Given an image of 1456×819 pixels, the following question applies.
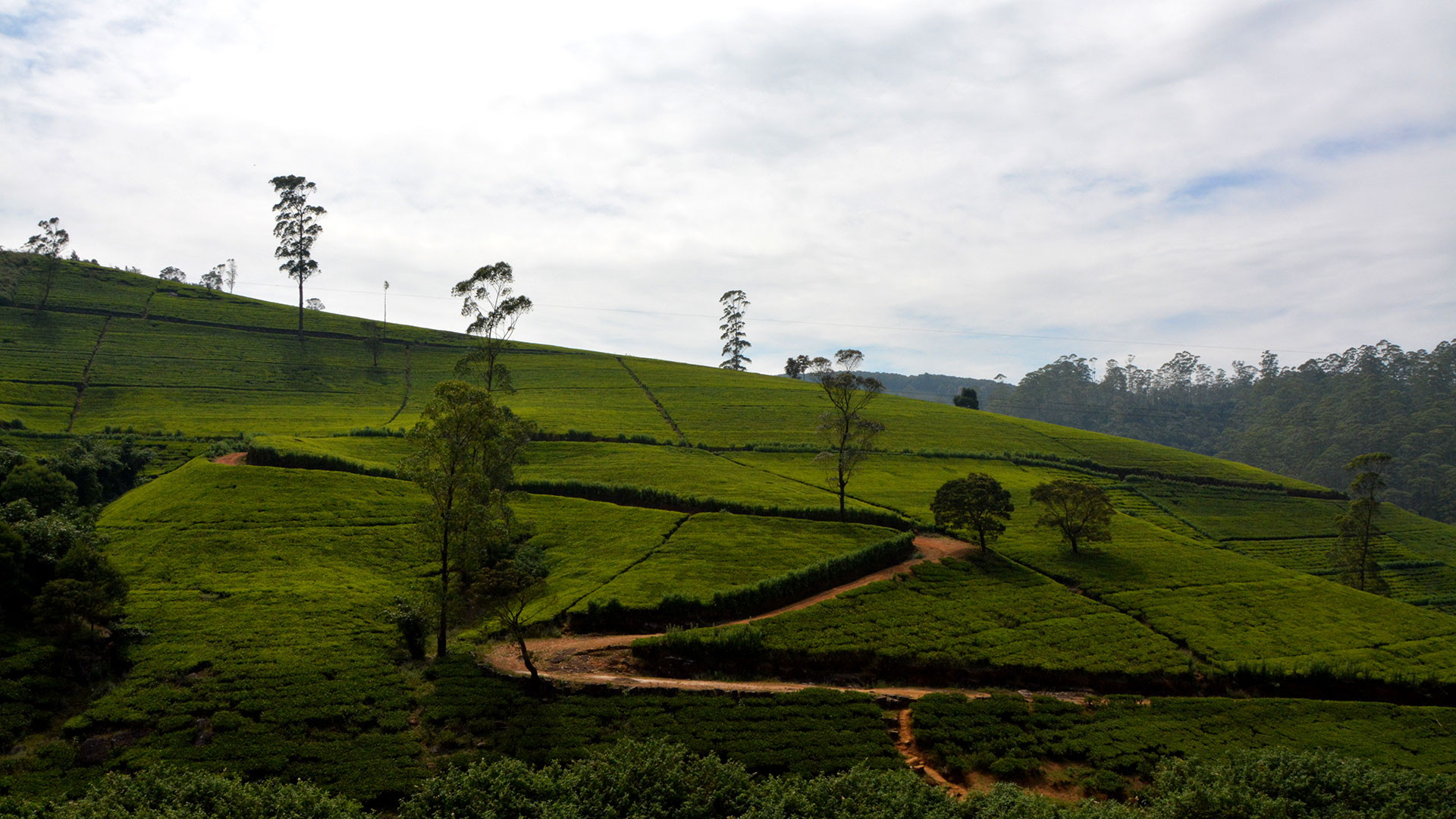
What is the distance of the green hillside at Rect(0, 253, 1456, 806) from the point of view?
2467 centimetres

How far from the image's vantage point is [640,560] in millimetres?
40969

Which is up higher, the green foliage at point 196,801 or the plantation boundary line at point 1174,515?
the plantation boundary line at point 1174,515

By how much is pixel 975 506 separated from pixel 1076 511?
8.15m

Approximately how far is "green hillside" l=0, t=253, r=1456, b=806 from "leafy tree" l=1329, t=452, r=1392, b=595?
262 centimetres

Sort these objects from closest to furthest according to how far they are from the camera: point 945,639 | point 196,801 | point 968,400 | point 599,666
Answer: point 196,801 < point 599,666 < point 945,639 < point 968,400

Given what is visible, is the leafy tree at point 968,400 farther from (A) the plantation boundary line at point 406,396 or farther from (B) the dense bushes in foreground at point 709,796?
(B) the dense bushes in foreground at point 709,796

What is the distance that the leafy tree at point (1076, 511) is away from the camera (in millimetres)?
47556

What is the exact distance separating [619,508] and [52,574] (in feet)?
95.9

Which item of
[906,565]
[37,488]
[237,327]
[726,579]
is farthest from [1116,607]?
[237,327]

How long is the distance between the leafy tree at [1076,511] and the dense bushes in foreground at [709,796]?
24.1m

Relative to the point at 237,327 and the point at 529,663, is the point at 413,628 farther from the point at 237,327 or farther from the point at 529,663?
the point at 237,327

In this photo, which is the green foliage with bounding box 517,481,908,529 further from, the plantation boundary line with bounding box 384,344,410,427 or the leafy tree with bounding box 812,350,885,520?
the plantation boundary line with bounding box 384,344,410,427

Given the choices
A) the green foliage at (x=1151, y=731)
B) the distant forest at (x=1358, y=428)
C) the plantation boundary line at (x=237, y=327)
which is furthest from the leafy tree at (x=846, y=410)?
the distant forest at (x=1358, y=428)

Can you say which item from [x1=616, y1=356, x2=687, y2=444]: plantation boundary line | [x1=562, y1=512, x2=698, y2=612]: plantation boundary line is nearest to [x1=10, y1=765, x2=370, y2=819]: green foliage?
[x1=562, y1=512, x2=698, y2=612]: plantation boundary line
